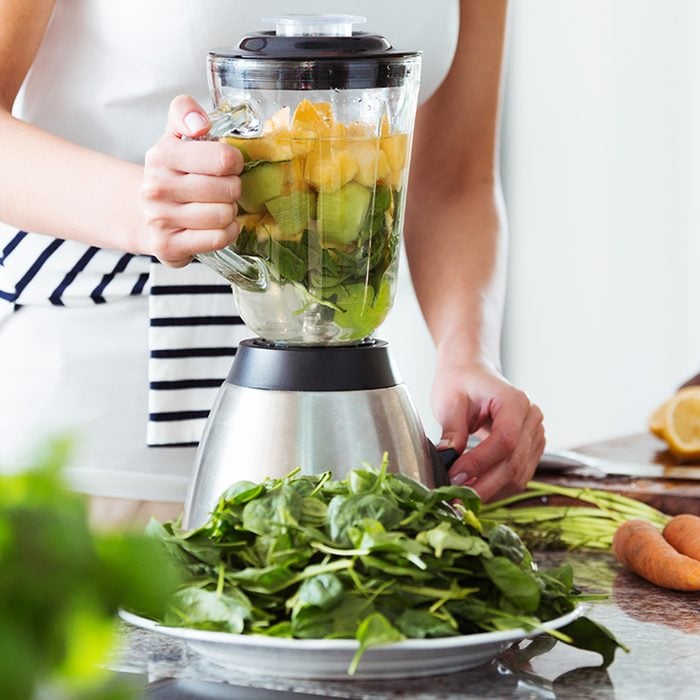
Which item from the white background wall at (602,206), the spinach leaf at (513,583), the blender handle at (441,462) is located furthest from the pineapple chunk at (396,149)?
the white background wall at (602,206)

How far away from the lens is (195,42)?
1.18m

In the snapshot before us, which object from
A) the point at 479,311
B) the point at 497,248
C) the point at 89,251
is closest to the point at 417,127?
the point at 497,248

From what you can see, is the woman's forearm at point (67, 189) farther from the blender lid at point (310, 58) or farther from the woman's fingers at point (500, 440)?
the woman's fingers at point (500, 440)

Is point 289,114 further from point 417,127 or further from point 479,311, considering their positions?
point 417,127

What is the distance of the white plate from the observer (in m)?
0.66

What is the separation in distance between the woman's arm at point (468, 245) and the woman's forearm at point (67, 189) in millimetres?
356

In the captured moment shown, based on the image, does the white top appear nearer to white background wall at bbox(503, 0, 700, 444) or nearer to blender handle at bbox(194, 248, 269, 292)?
blender handle at bbox(194, 248, 269, 292)

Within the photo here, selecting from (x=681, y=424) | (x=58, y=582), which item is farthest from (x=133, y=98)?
(x=58, y=582)

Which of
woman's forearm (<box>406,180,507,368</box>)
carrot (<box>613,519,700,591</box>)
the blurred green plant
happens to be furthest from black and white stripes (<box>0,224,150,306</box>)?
the blurred green plant

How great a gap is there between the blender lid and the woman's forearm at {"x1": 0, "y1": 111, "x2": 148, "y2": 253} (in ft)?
0.43

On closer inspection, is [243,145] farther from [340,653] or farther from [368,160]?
[340,653]

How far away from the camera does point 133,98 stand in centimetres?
120

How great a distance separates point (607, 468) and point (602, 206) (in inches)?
91.7

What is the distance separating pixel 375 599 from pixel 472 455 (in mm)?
386
